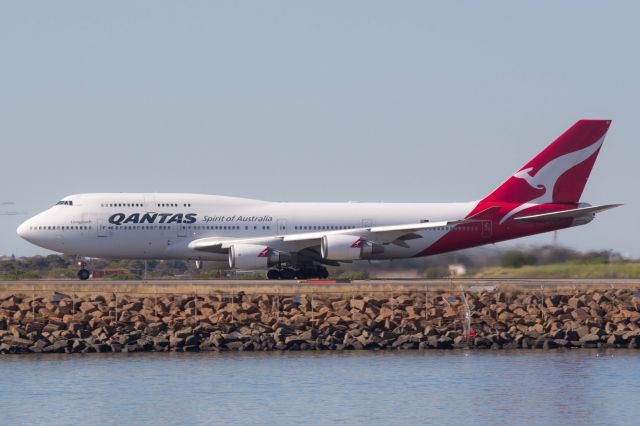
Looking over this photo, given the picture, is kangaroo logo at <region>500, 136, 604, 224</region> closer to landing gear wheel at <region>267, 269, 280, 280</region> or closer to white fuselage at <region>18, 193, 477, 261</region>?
white fuselage at <region>18, 193, 477, 261</region>

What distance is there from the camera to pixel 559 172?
189 feet

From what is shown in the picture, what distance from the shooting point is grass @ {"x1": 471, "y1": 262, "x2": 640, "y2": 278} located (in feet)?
182

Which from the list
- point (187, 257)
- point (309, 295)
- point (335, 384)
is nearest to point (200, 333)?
point (309, 295)

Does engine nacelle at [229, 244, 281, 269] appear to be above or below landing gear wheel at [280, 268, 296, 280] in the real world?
above

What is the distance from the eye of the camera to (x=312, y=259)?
56.1 m

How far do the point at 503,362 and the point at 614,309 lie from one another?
8.30 metres

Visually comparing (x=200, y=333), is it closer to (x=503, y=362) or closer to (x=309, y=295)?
(x=309, y=295)

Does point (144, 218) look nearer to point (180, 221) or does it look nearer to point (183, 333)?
point (180, 221)

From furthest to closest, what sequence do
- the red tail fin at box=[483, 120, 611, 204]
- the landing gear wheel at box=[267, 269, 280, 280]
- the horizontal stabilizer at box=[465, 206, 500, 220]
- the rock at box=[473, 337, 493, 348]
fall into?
the red tail fin at box=[483, 120, 611, 204]
the horizontal stabilizer at box=[465, 206, 500, 220]
the landing gear wheel at box=[267, 269, 280, 280]
the rock at box=[473, 337, 493, 348]

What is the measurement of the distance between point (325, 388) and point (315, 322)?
8776 millimetres

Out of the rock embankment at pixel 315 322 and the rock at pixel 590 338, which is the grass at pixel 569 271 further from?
the rock at pixel 590 338

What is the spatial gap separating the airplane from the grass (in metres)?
1.65

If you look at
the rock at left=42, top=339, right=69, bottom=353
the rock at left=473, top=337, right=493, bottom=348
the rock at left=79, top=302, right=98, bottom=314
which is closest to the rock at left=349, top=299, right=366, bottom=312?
the rock at left=473, top=337, right=493, bottom=348

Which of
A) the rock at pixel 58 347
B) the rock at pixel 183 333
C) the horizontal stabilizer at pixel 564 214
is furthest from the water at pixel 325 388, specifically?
the horizontal stabilizer at pixel 564 214
